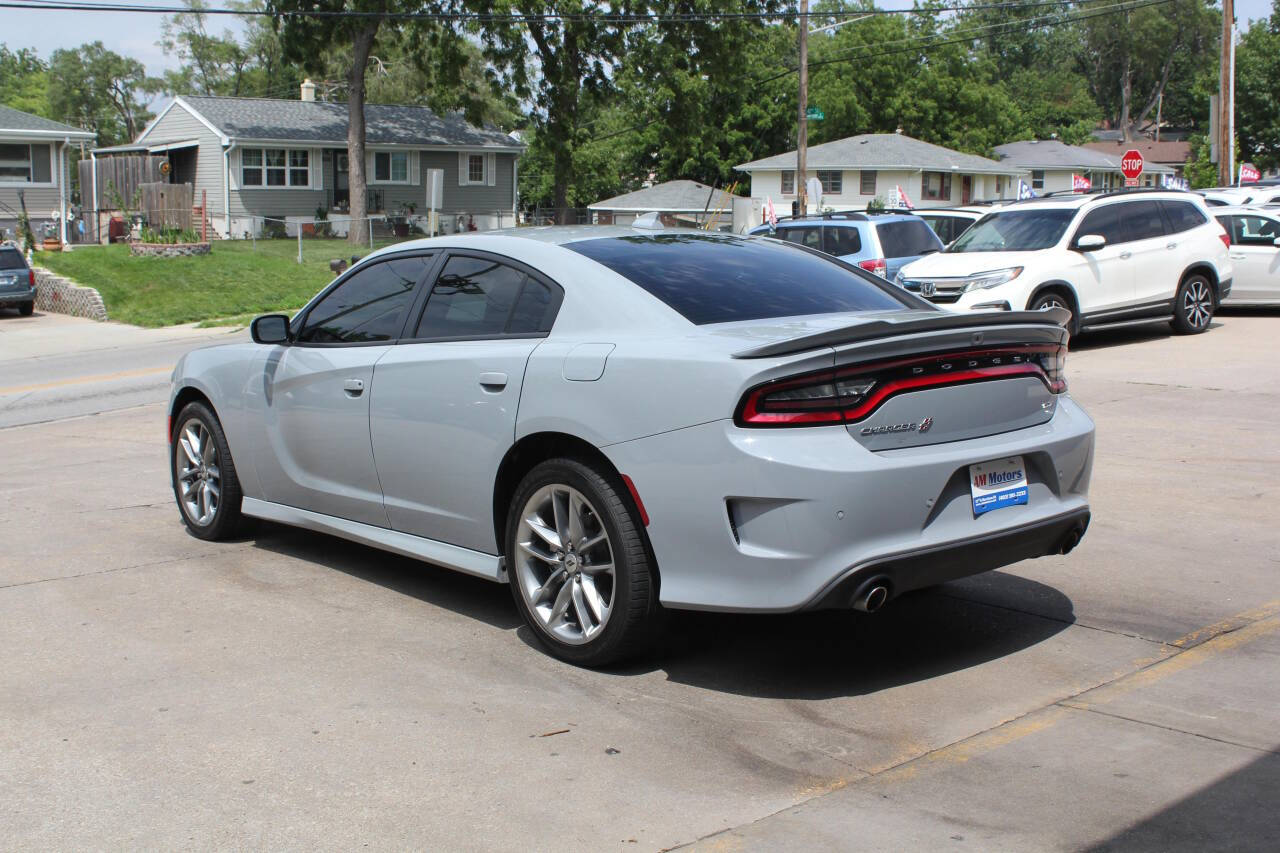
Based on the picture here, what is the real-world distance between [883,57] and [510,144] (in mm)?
24466

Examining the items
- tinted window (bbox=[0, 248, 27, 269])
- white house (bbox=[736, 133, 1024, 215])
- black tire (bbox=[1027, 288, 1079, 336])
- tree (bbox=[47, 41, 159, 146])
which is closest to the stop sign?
black tire (bbox=[1027, 288, 1079, 336])

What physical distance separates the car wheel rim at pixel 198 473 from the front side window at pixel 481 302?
79.5 inches

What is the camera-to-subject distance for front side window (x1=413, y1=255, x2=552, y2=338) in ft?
18.0

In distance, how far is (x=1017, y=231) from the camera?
1616cm

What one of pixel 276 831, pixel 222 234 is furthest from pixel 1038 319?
pixel 222 234

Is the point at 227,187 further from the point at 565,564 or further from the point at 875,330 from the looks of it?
the point at 875,330

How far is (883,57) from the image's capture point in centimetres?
6825

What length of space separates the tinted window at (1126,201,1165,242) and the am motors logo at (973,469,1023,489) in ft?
40.5

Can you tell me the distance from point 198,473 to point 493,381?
2888mm

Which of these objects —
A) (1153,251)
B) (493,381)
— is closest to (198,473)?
(493,381)

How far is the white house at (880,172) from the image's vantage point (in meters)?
59.6

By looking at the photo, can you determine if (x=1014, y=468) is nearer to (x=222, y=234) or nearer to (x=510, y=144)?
(x=222, y=234)

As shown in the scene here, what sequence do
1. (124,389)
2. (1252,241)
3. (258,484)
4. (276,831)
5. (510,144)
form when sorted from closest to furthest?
(276,831), (258,484), (124,389), (1252,241), (510,144)

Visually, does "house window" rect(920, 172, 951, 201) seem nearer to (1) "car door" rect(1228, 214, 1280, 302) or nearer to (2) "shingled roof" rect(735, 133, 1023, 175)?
(2) "shingled roof" rect(735, 133, 1023, 175)
